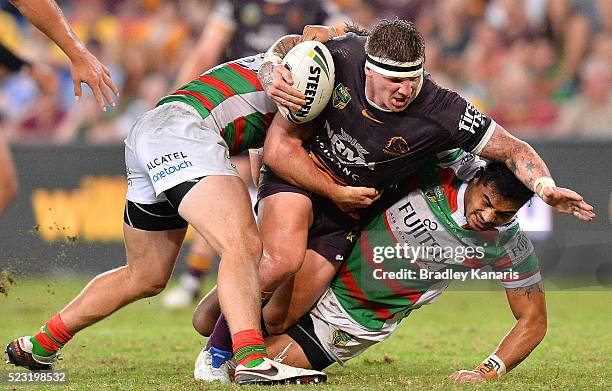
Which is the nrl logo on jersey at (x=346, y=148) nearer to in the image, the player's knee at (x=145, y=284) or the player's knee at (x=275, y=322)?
the player's knee at (x=275, y=322)

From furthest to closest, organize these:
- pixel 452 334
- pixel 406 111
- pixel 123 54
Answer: pixel 123 54 → pixel 452 334 → pixel 406 111

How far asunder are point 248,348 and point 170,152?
48.1 inches

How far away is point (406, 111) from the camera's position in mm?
6078

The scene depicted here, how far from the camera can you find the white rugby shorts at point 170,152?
5.83 m

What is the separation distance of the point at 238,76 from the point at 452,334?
3340 mm

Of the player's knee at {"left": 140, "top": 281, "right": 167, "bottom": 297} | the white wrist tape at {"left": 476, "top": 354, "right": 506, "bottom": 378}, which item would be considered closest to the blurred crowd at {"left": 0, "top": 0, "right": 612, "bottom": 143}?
the player's knee at {"left": 140, "top": 281, "right": 167, "bottom": 297}

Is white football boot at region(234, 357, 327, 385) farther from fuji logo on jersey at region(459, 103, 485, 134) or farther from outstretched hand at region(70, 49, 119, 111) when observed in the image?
outstretched hand at region(70, 49, 119, 111)

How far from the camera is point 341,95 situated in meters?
6.14

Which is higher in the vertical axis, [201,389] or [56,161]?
[201,389]

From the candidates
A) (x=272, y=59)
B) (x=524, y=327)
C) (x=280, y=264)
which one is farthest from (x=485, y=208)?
(x=272, y=59)

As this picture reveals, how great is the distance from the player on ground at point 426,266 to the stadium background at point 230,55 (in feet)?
13.7

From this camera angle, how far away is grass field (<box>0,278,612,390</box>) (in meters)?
6.09

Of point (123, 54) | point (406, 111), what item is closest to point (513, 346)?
point (406, 111)

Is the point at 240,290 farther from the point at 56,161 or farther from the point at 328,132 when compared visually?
the point at 56,161
